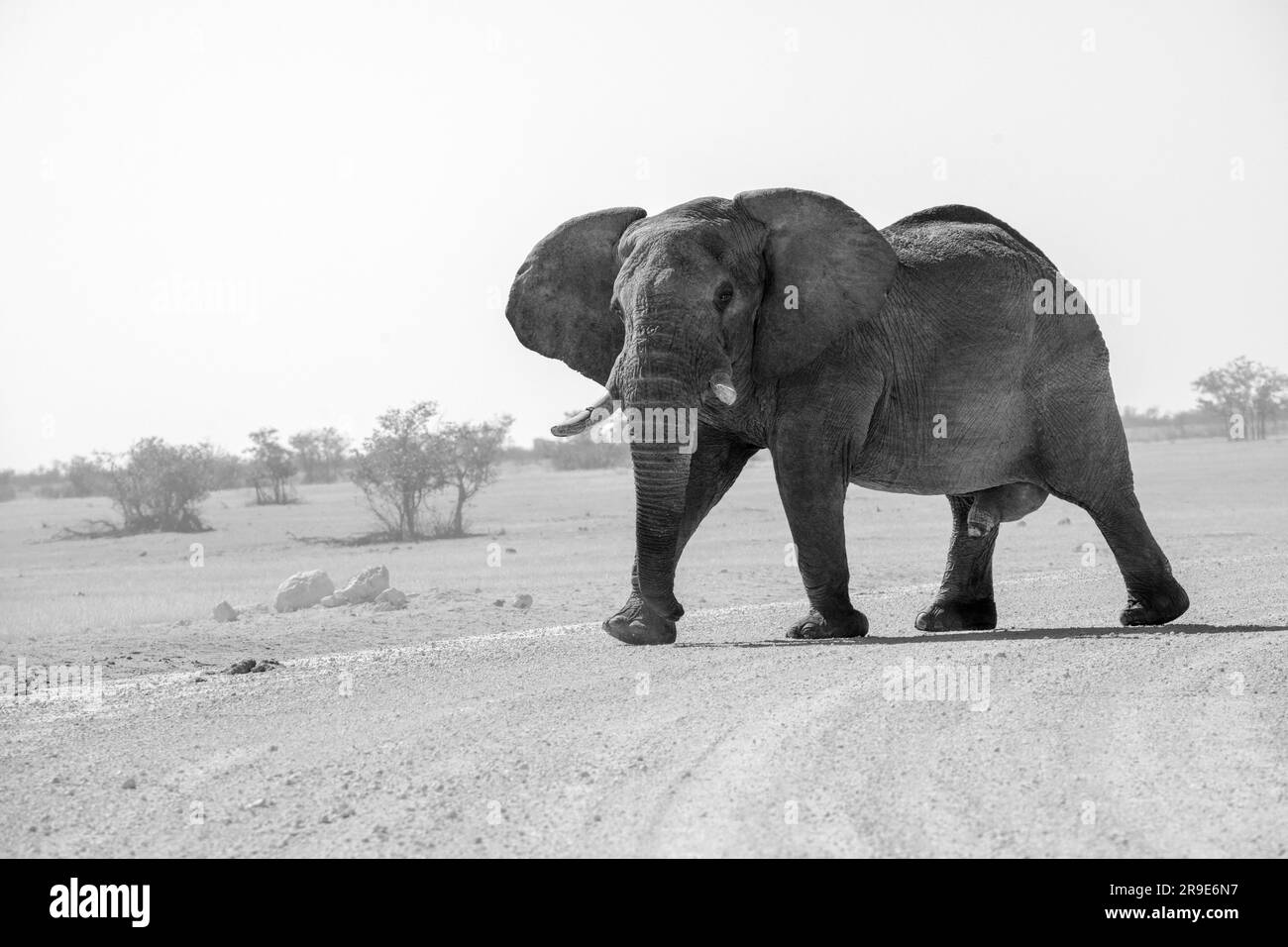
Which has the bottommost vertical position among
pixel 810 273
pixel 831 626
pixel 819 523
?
pixel 831 626

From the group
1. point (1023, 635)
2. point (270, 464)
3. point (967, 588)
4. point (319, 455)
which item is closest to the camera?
point (1023, 635)

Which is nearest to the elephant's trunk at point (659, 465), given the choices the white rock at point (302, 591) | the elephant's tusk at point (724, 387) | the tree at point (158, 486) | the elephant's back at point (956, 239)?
the elephant's tusk at point (724, 387)

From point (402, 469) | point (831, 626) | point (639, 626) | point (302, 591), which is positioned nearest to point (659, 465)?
point (639, 626)

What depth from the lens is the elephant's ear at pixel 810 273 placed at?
988cm

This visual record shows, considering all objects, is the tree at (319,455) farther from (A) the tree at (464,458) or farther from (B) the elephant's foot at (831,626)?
(B) the elephant's foot at (831,626)

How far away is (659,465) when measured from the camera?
30.0 ft

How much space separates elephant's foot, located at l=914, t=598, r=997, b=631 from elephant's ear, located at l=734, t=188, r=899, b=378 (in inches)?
103

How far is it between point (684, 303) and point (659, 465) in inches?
40.7

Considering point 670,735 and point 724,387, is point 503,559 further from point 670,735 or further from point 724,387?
point 670,735

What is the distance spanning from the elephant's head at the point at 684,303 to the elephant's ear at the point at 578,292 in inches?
0.4

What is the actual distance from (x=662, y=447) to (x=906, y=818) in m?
4.37

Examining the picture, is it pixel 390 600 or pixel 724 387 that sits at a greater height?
pixel 724 387

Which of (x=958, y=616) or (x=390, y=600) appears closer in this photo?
(x=958, y=616)

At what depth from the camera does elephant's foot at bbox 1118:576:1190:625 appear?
10.5 meters
